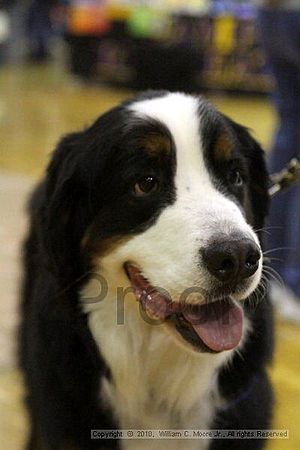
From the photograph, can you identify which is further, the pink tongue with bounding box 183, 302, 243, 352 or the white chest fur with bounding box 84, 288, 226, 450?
the white chest fur with bounding box 84, 288, 226, 450

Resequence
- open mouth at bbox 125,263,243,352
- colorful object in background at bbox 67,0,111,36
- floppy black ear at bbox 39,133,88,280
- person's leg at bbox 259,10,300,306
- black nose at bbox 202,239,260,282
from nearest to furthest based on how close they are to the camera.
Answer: black nose at bbox 202,239,260,282 → open mouth at bbox 125,263,243,352 → floppy black ear at bbox 39,133,88,280 → person's leg at bbox 259,10,300,306 → colorful object in background at bbox 67,0,111,36

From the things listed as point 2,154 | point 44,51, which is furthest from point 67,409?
point 44,51

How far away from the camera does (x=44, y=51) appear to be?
8031mm

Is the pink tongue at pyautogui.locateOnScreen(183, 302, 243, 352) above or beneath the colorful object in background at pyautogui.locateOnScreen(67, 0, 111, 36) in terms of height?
above

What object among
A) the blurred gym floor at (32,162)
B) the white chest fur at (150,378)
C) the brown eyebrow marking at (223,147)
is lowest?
the blurred gym floor at (32,162)

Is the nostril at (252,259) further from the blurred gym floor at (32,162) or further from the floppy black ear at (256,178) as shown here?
the blurred gym floor at (32,162)

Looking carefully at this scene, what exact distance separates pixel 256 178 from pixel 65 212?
41cm

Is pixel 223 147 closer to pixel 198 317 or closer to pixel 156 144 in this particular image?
pixel 156 144

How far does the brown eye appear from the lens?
4.42 feet

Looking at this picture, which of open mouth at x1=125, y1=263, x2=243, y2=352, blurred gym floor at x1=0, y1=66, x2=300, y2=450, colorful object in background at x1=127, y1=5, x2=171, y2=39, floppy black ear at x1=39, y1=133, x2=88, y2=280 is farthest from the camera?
colorful object in background at x1=127, y1=5, x2=171, y2=39

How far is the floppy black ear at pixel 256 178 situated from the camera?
150cm

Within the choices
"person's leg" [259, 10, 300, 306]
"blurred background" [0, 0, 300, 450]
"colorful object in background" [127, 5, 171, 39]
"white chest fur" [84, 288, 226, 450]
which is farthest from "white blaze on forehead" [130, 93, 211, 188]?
"colorful object in background" [127, 5, 171, 39]

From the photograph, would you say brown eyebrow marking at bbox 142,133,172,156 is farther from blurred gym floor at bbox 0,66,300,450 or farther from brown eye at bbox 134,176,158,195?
blurred gym floor at bbox 0,66,300,450

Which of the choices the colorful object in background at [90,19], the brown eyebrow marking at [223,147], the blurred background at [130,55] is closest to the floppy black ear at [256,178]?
the brown eyebrow marking at [223,147]
